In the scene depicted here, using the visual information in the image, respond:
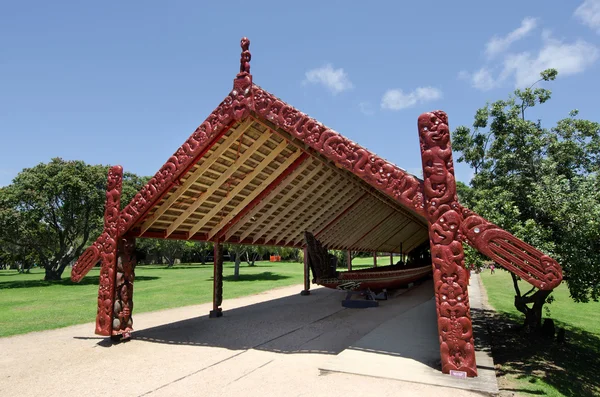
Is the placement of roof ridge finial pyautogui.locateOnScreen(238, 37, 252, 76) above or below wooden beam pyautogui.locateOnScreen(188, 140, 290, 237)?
above

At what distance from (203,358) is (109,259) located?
3.43m

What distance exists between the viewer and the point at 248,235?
13.1m

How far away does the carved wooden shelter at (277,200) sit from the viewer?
231 inches

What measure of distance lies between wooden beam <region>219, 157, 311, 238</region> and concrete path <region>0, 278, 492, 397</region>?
3160 mm

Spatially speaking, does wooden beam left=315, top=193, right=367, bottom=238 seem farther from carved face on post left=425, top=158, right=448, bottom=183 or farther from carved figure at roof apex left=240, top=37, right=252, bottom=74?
carved face on post left=425, top=158, right=448, bottom=183

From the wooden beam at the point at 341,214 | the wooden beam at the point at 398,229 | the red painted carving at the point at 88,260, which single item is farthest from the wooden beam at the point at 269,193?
the wooden beam at the point at 398,229

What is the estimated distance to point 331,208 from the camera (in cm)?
1417

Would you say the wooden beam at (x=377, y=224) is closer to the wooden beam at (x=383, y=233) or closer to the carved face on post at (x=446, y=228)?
the wooden beam at (x=383, y=233)

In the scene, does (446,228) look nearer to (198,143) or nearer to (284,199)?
(198,143)

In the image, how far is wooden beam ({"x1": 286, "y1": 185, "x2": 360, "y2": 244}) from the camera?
1334cm

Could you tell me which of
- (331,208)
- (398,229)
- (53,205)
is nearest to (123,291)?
(331,208)

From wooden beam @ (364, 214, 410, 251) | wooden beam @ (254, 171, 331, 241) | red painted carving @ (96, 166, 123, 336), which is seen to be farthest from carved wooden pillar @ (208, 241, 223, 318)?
wooden beam @ (364, 214, 410, 251)

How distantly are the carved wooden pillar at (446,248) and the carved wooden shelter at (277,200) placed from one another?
0.02 metres

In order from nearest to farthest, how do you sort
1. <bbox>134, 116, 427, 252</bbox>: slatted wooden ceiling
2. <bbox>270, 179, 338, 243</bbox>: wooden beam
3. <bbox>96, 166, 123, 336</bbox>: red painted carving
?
<bbox>96, 166, 123, 336</bbox>: red painted carving, <bbox>134, 116, 427, 252</bbox>: slatted wooden ceiling, <bbox>270, 179, 338, 243</bbox>: wooden beam
